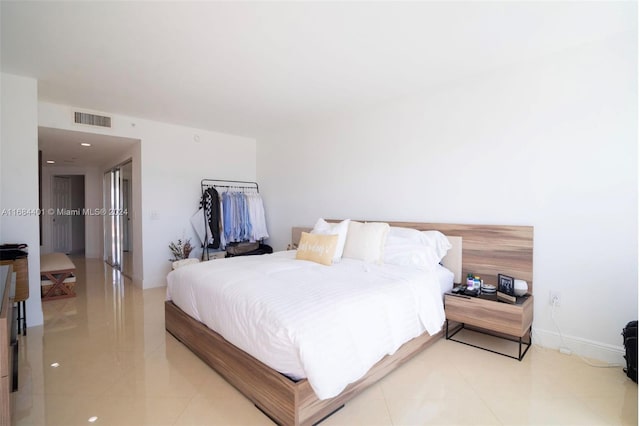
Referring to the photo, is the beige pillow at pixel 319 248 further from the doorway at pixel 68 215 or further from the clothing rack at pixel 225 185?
the doorway at pixel 68 215

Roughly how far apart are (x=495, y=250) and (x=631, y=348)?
40.5 inches

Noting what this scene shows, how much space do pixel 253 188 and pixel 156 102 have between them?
7.32 ft

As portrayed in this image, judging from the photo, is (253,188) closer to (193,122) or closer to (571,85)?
(193,122)

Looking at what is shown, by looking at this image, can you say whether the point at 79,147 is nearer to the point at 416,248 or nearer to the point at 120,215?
the point at 120,215

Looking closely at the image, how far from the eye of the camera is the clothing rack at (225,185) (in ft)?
16.0

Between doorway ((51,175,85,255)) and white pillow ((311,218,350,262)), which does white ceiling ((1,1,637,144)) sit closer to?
white pillow ((311,218,350,262))

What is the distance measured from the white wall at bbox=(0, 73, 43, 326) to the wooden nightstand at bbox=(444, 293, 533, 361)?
12.9 feet

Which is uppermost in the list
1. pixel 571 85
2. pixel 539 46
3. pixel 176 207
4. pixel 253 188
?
→ pixel 539 46

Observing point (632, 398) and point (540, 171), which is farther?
point (540, 171)

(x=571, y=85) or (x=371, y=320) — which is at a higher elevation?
(x=571, y=85)

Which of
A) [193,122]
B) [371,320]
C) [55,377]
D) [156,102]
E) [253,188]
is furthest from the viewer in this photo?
[253,188]

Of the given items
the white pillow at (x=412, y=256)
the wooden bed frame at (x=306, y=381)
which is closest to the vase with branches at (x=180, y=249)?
the wooden bed frame at (x=306, y=381)

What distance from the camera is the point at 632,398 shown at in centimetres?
192

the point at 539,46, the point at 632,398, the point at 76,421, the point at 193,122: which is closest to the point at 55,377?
the point at 76,421
